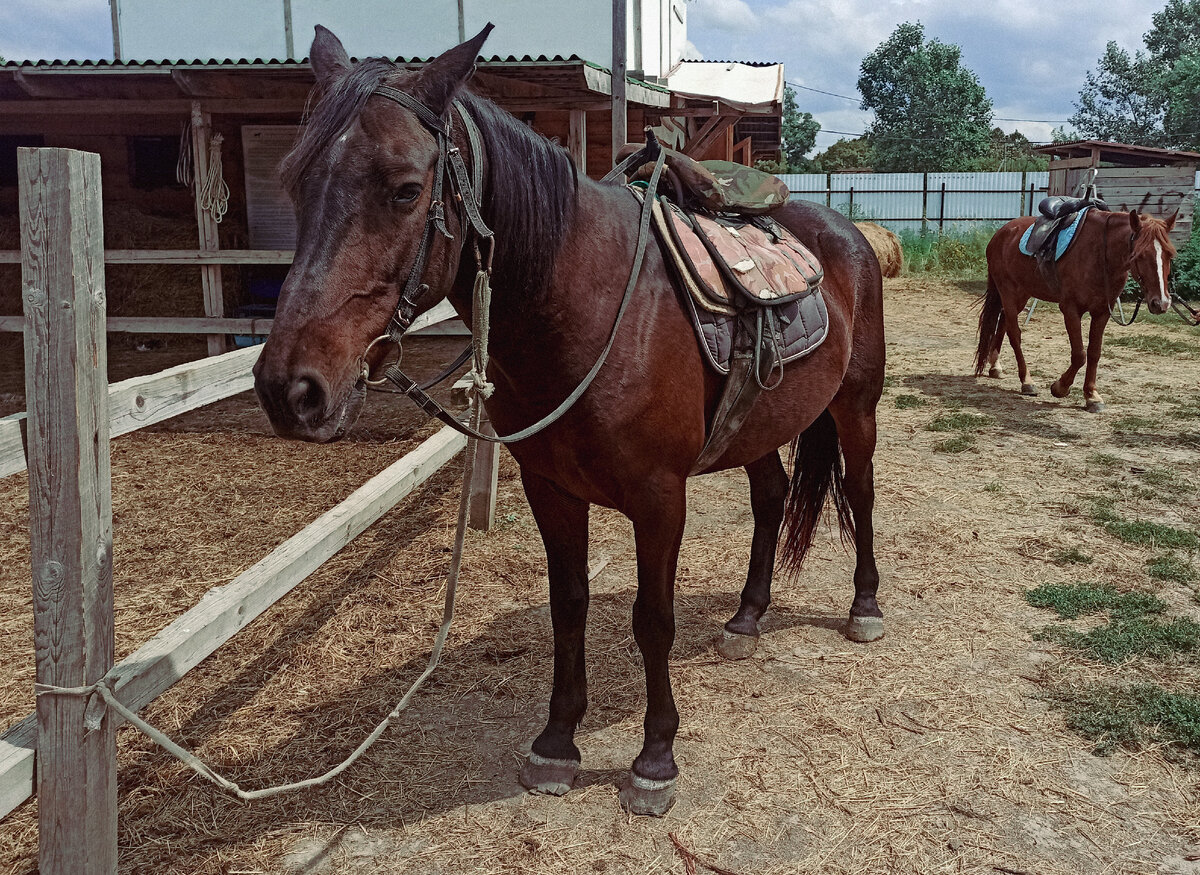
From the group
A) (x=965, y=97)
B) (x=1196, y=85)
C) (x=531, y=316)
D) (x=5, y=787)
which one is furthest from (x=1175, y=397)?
(x=965, y=97)

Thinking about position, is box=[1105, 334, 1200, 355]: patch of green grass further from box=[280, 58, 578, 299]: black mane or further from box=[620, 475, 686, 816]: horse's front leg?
box=[280, 58, 578, 299]: black mane

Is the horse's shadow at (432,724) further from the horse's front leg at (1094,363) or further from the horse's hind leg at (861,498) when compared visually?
the horse's front leg at (1094,363)

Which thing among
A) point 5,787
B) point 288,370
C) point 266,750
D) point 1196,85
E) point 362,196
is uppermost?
point 1196,85

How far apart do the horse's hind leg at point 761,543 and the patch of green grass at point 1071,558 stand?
1.67 meters

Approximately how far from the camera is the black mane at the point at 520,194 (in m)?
2.04

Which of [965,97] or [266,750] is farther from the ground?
[965,97]

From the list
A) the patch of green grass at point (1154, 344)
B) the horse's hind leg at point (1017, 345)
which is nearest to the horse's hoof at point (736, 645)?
the horse's hind leg at point (1017, 345)

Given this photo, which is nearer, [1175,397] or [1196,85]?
[1175,397]

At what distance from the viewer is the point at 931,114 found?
49.7m

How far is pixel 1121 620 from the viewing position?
3.78 metres

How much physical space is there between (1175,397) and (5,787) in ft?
30.6

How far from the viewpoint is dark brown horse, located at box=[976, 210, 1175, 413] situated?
811 centimetres

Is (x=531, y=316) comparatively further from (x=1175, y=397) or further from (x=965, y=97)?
(x=965, y=97)

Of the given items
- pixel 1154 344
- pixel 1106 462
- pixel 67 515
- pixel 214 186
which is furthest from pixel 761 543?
pixel 1154 344
